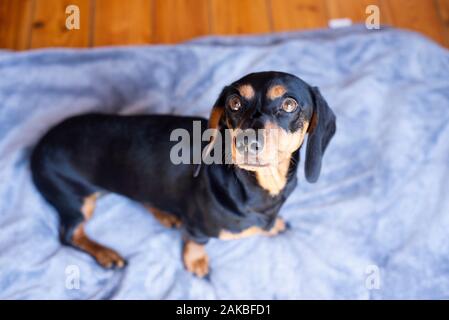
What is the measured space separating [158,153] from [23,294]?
39.6 inches

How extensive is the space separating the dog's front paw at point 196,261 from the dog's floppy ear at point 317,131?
805 millimetres

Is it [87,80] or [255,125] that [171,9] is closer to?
[87,80]

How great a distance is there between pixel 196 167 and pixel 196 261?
62 cm

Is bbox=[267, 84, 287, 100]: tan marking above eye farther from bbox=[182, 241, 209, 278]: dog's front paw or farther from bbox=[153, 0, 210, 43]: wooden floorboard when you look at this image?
bbox=[153, 0, 210, 43]: wooden floorboard

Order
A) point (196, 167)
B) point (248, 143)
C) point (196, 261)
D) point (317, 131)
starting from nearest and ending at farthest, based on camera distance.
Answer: point (248, 143) → point (317, 131) → point (196, 167) → point (196, 261)

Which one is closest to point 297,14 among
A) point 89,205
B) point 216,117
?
point 216,117

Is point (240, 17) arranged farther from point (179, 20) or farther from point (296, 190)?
point (296, 190)

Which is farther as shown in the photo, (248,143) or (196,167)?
(196,167)

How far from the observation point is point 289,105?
165cm

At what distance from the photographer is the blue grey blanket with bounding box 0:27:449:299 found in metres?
2.28

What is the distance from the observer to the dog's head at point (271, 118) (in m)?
1.56

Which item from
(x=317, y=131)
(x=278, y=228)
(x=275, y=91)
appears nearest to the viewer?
(x=275, y=91)

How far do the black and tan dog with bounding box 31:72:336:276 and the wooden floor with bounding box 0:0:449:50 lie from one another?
124 cm

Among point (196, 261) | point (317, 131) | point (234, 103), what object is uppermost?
point (234, 103)
